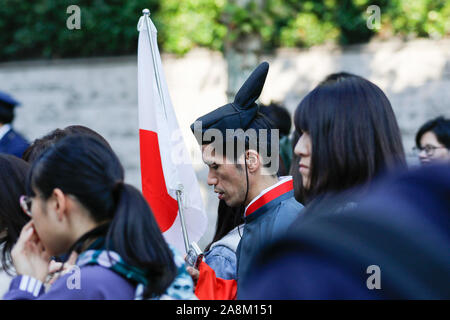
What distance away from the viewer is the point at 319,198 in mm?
1903

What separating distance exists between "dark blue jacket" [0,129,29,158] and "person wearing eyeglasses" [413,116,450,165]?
3180 millimetres

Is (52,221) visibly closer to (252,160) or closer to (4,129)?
(252,160)

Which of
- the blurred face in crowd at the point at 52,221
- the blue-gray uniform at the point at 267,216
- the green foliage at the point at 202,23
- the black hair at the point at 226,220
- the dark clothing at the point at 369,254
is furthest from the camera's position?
the green foliage at the point at 202,23

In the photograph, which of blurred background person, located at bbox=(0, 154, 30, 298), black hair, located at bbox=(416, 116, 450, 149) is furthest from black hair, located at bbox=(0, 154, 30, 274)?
black hair, located at bbox=(416, 116, 450, 149)

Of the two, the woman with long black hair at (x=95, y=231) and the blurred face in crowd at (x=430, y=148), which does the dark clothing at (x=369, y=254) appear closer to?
the woman with long black hair at (x=95, y=231)

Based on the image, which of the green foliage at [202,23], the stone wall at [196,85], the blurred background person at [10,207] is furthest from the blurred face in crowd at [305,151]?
the stone wall at [196,85]

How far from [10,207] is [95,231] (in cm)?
95

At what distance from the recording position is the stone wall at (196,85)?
6.68 m

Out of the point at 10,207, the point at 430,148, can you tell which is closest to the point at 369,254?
the point at 10,207

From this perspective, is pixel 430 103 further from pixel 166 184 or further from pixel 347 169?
pixel 347 169

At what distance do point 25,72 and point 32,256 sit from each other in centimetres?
707

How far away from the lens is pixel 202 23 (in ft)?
25.4

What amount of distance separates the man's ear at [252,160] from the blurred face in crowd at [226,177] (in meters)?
0.05
